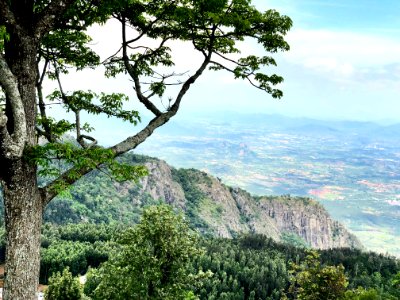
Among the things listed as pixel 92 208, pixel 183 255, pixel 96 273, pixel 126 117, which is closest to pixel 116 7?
pixel 126 117

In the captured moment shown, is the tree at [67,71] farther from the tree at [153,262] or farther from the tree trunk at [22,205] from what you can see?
the tree at [153,262]

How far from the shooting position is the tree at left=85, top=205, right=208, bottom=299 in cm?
2522

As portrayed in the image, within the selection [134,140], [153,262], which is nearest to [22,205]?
[134,140]

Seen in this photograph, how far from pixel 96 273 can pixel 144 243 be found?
4.94 m

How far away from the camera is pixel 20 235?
791 cm

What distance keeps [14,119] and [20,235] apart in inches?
86.5

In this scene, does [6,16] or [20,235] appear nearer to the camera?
[6,16]

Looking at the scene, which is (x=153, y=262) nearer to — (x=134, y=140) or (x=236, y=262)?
(x=134, y=140)

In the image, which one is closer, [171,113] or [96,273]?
[171,113]

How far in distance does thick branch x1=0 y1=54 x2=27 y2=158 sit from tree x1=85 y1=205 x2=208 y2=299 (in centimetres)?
1879

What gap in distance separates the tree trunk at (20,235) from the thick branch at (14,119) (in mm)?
348

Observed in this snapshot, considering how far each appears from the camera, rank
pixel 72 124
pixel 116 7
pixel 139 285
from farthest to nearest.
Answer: pixel 139 285 → pixel 72 124 → pixel 116 7

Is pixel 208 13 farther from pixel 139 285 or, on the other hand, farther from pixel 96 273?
pixel 96 273

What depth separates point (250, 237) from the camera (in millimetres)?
127688
